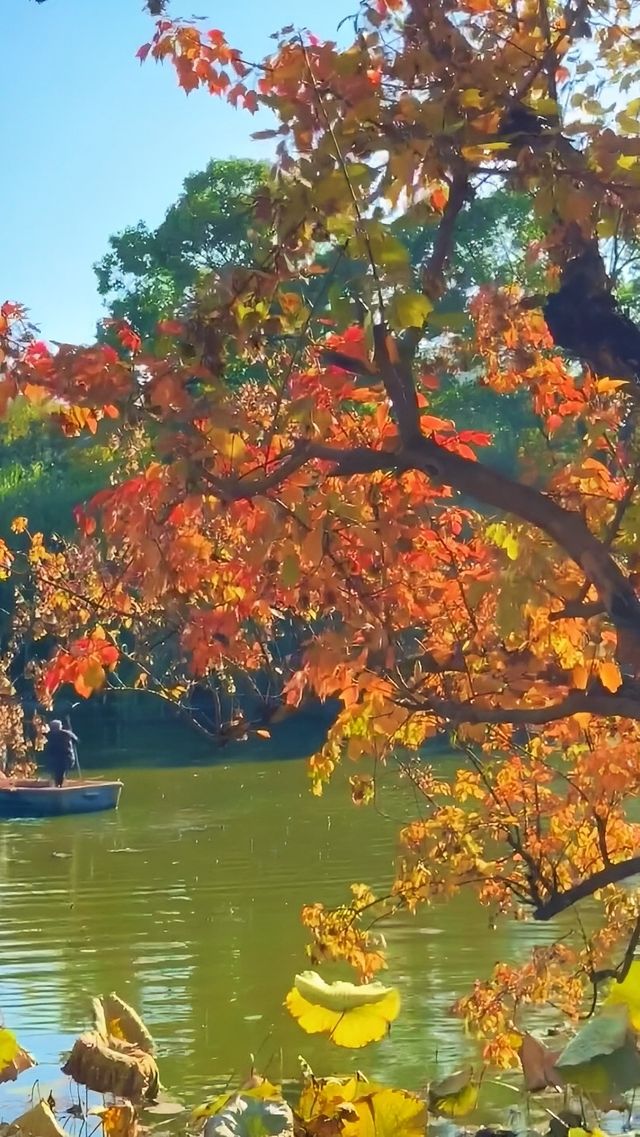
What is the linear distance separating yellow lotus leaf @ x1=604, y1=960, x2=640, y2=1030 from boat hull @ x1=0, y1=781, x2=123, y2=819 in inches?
811

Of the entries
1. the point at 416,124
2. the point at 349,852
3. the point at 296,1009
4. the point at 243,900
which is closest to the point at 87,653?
the point at 296,1009

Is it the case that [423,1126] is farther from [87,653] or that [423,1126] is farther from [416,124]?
[416,124]

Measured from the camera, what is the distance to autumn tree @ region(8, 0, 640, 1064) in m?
4.20

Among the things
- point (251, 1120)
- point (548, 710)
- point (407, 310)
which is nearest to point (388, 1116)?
point (251, 1120)

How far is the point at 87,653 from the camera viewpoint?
201 inches

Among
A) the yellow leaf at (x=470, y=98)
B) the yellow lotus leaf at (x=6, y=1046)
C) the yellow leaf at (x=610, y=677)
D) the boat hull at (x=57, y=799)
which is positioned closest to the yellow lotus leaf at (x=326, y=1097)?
the yellow lotus leaf at (x=6, y=1046)

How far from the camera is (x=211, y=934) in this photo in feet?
47.2

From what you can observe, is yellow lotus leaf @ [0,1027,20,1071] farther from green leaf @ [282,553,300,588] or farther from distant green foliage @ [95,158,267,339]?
distant green foliage @ [95,158,267,339]

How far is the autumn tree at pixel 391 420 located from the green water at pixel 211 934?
2.35 meters

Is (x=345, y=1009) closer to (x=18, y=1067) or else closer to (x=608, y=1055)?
(x=608, y=1055)

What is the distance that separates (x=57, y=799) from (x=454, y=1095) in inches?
731

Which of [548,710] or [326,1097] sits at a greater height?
[548,710]

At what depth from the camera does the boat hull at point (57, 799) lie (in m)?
24.1

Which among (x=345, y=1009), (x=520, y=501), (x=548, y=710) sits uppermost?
(x=520, y=501)
